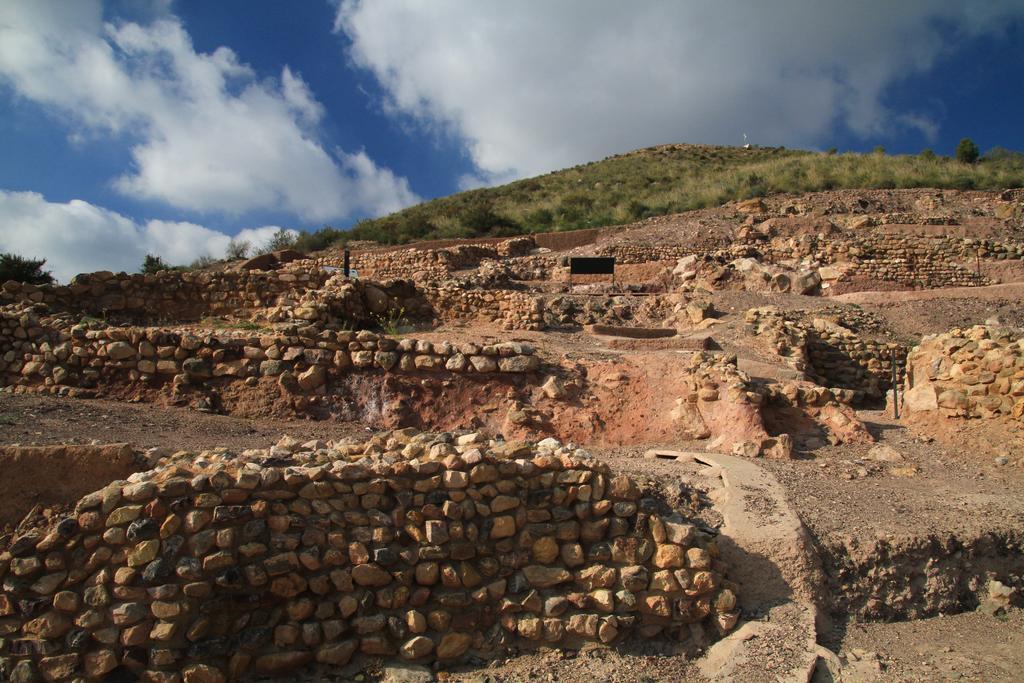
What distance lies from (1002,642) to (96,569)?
19.5 feet

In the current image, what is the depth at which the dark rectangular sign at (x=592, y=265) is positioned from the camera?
635 inches

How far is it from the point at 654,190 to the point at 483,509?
36.9m

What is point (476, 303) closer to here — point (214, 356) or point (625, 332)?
point (625, 332)

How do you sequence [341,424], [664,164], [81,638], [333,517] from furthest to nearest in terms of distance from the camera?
[664,164] < [341,424] < [333,517] < [81,638]

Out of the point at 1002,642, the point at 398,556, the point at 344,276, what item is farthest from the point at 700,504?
the point at 344,276

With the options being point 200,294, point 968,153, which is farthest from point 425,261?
point 968,153

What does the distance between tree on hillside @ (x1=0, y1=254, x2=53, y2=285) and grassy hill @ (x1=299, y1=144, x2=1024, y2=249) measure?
15909 mm

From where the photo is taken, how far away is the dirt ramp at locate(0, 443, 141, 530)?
12.2ft

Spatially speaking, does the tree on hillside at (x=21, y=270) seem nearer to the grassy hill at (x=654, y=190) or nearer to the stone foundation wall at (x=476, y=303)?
the stone foundation wall at (x=476, y=303)

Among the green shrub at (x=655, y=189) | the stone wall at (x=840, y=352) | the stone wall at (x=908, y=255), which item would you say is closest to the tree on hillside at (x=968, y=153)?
the green shrub at (x=655, y=189)

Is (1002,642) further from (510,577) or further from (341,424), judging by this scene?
(341,424)

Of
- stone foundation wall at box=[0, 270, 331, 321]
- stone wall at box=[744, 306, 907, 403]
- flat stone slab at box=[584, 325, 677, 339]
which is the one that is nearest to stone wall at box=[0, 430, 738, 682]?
flat stone slab at box=[584, 325, 677, 339]

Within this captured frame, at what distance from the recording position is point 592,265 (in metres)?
16.6

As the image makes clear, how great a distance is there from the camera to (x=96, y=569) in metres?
3.42
